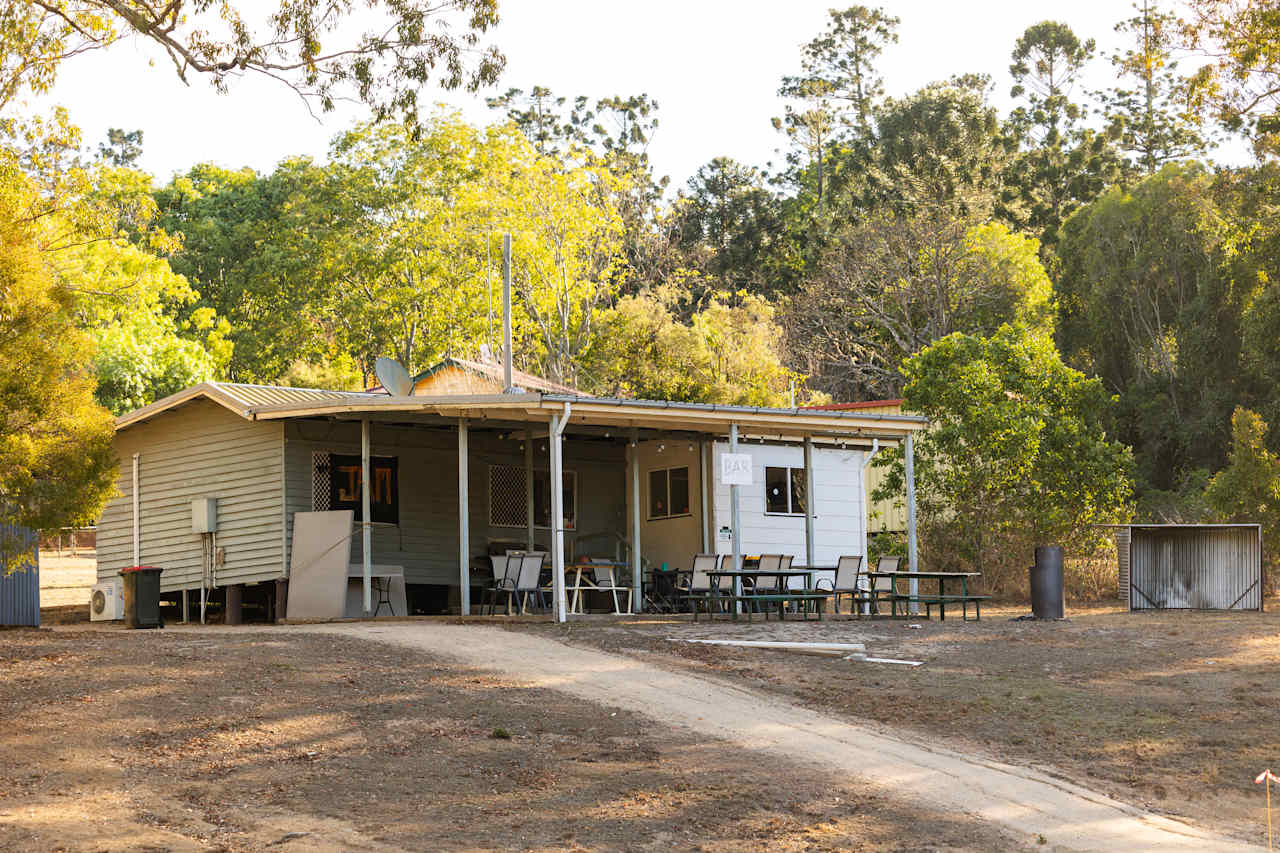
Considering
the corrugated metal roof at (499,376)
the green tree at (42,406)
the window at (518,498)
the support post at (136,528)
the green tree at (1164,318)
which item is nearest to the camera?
the green tree at (42,406)

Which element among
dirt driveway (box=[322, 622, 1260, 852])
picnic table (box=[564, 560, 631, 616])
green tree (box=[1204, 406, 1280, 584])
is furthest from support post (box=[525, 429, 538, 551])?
green tree (box=[1204, 406, 1280, 584])

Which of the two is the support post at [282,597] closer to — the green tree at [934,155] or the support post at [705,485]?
the support post at [705,485]

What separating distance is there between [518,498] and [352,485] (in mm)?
2788

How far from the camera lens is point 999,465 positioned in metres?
25.2

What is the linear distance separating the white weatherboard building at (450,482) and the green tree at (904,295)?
16693mm

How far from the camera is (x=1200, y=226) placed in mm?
37406

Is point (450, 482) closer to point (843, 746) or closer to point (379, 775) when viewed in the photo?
point (843, 746)

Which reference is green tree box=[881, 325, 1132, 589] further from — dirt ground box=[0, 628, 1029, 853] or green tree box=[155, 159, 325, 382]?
green tree box=[155, 159, 325, 382]

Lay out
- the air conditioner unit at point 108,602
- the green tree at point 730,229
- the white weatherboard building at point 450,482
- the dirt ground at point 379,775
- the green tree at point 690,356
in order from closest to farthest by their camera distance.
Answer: the dirt ground at point 379,775, the white weatherboard building at point 450,482, the air conditioner unit at point 108,602, the green tree at point 690,356, the green tree at point 730,229

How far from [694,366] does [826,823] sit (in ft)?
95.1

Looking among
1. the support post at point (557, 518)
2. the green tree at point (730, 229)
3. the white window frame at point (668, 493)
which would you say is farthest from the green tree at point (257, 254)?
the support post at point (557, 518)

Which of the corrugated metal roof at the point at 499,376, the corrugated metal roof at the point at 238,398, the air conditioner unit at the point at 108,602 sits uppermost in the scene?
the corrugated metal roof at the point at 499,376

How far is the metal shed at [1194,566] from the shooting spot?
20812 millimetres

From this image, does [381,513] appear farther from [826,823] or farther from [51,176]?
[826,823]
